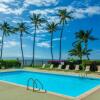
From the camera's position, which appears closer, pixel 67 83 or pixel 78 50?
pixel 67 83

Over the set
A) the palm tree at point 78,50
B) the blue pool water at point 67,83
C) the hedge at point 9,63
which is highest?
the palm tree at point 78,50

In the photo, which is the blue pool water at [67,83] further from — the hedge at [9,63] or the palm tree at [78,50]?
the palm tree at [78,50]

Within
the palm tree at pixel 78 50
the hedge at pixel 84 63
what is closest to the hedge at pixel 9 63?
the hedge at pixel 84 63

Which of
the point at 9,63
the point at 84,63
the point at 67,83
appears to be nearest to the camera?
the point at 67,83

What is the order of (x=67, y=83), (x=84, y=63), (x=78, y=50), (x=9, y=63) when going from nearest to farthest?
1. (x=67, y=83)
2. (x=84, y=63)
3. (x=9, y=63)
4. (x=78, y=50)

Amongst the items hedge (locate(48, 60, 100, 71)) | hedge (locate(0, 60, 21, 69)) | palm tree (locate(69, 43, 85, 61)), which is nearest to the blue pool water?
hedge (locate(48, 60, 100, 71))

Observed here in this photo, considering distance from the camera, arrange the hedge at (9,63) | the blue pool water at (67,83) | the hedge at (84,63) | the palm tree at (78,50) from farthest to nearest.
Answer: the palm tree at (78,50), the hedge at (9,63), the hedge at (84,63), the blue pool water at (67,83)

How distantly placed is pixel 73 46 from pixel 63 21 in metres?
5.70

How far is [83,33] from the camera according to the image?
1897 inches

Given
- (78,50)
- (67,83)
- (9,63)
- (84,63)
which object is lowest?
(67,83)

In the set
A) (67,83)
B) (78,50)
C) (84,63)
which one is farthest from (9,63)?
(78,50)

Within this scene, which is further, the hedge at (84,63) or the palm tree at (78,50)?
the palm tree at (78,50)

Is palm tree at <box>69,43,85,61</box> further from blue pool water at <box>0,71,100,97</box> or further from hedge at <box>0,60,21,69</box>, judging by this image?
blue pool water at <box>0,71,100,97</box>

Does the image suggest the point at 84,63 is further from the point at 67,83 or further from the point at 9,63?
the point at 9,63
